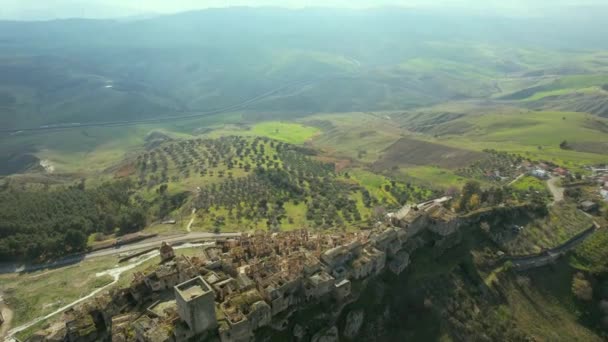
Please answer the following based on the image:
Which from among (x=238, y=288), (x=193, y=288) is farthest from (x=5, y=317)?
(x=238, y=288)

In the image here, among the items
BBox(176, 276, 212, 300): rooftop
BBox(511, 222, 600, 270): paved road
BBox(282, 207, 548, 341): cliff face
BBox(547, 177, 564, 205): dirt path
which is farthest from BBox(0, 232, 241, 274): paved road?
BBox(547, 177, 564, 205): dirt path

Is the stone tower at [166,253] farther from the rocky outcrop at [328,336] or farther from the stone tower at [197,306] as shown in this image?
the rocky outcrop at [328,336]

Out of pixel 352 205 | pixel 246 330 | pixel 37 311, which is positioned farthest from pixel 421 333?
pixel 37 311

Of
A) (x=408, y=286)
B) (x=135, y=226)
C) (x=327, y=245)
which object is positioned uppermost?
(x=327, y=245)

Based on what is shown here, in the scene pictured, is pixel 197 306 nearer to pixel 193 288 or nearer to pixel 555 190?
pixel 193 288

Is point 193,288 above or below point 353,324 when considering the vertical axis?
above

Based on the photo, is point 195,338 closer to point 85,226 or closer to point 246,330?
point 246,330
